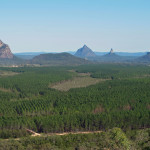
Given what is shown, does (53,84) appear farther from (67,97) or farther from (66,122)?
(66,122)

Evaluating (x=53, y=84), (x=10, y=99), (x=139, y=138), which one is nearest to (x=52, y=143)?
(x=139, y=138)

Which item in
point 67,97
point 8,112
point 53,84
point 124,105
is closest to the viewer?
point 8,112

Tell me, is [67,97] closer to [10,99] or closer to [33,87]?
[10,99]

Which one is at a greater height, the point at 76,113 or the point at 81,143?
the point at 76,113

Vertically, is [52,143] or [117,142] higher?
[117,142]

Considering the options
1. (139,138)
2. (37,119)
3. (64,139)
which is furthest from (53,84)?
(139,138)

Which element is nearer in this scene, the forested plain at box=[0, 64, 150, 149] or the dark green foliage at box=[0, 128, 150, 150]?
the dark green foliage at box=[0, 128, 150, 150]

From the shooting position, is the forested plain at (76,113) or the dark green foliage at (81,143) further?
the forested plain at (76,113)

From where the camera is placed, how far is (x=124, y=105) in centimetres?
7869

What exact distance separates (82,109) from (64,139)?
2412 cm

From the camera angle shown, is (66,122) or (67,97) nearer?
(66,122)

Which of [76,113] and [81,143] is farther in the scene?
[76,113]

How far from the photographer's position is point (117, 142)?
40.1 m

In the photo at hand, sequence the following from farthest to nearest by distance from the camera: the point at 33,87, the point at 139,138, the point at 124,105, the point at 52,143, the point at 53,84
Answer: the point at 53,84 < the point at 33,87 < the point at 124,105 < the point at 52,143 < the point at 139,138
